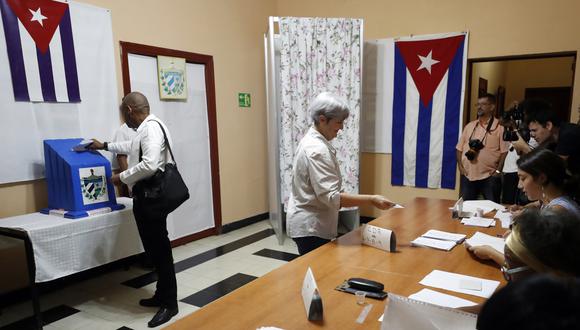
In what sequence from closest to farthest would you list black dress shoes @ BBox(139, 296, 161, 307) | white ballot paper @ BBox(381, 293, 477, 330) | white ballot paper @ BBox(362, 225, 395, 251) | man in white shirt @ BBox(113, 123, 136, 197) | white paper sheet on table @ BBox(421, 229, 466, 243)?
white ballot paper @ BBox(381, 293, 477, 330), white ballot paper @ BBox(362, 225, 395, 251), white paper sheet on table @ BBox(421, 229, 466, 243), black dress shoes @ BBox(139, 296, 161, 307), man in white shirt @ BBox(113, 123, 136, 197)

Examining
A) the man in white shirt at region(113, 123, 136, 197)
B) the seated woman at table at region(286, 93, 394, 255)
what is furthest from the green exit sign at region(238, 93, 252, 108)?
the seated woman at table at region(286, 93, 394, 255)

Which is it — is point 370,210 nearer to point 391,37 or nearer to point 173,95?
point 391,37

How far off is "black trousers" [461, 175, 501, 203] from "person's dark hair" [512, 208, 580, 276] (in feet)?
10.2

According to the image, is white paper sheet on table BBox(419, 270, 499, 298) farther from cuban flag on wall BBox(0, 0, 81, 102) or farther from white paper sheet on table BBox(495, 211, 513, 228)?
cuban flag on wall BBox(0, 0, 81, 102)

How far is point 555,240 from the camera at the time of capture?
901 millimetres

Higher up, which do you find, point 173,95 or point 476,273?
point 173,95

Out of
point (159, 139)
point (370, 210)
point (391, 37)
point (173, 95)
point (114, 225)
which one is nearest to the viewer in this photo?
point (159, 139)

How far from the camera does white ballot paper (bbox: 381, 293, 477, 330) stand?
3.34ft

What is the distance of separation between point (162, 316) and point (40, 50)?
6.88 ft

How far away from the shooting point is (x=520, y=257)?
96cm

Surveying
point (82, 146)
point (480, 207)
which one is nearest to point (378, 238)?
point (480, 207)

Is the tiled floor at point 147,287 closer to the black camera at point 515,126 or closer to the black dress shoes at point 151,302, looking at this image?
the black dress shoes at point 151,302

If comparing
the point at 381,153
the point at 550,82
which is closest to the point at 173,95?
the point at 381,153

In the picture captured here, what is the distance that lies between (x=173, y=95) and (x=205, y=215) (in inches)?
53.7
